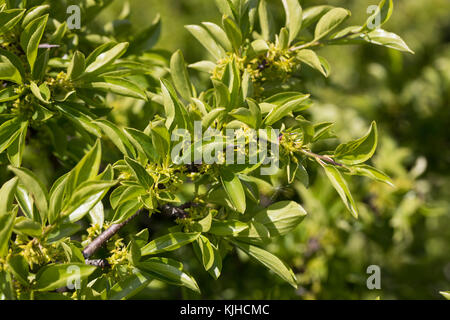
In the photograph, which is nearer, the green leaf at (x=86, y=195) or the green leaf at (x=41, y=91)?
the green leaf at (x=86, y=195)

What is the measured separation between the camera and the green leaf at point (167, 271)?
0.80 metres

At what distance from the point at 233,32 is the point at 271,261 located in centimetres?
49

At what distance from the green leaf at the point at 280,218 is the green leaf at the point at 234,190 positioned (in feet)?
0.33

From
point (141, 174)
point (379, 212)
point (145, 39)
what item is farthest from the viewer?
point (379, 212)

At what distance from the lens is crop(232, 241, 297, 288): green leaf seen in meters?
0.85

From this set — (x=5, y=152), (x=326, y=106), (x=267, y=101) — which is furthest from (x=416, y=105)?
(x=5, y=152)

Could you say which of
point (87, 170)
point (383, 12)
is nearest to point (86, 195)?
point (87, 170)

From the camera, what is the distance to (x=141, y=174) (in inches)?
31.3

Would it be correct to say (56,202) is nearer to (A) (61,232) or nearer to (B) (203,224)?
(A) (61,232)

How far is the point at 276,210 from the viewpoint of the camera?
90 centimetres

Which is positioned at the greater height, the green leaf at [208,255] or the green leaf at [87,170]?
the green leaf at [87,170]

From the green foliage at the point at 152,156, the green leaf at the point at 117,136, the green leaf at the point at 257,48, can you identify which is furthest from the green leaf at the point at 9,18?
the green leaf at the point at 257,48

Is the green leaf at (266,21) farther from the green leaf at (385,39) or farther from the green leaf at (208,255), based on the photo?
the green leaf at (208,255)
